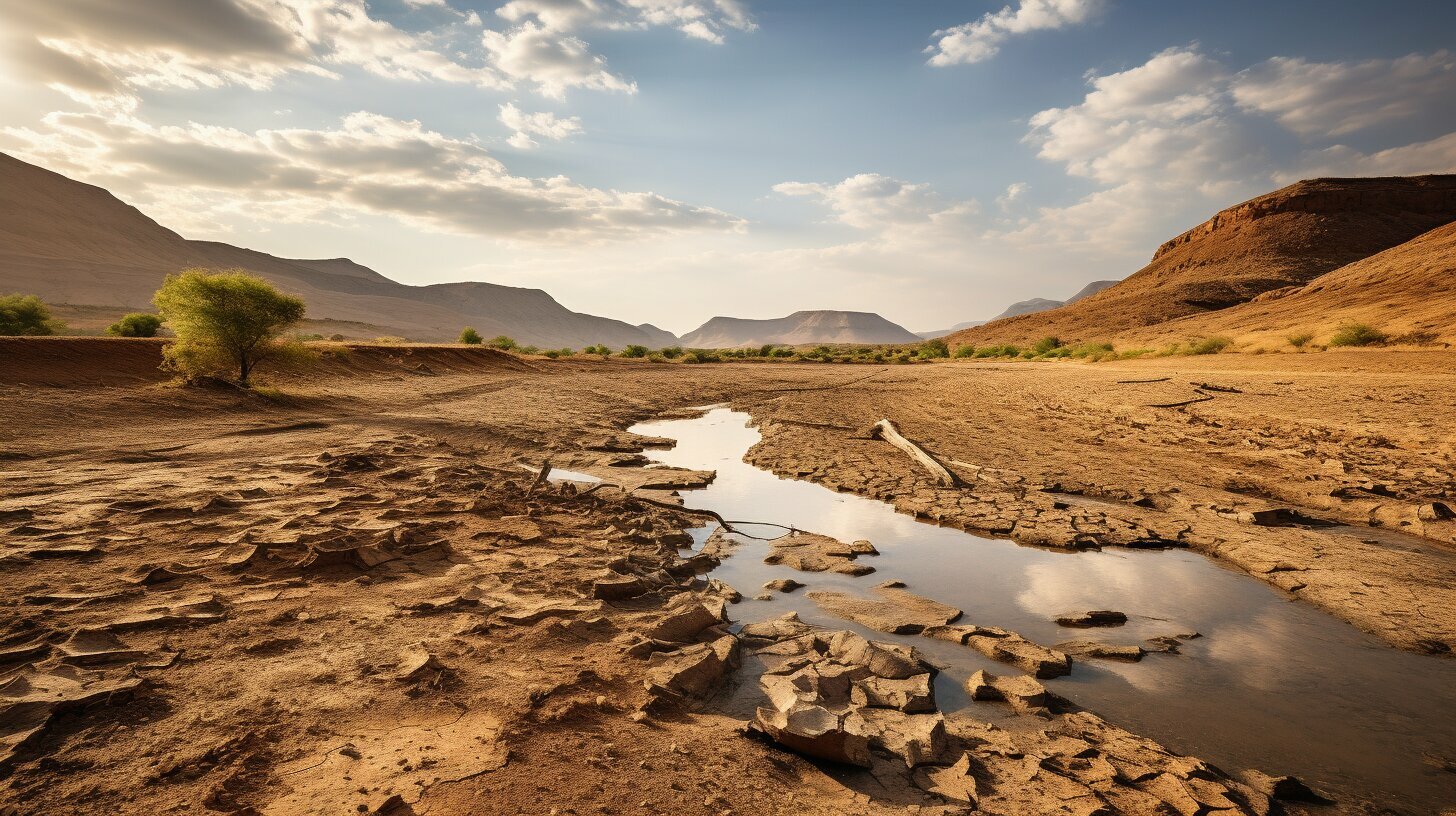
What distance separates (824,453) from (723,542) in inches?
222

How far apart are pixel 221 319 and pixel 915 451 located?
57.5ft

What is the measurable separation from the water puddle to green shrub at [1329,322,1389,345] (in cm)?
2082

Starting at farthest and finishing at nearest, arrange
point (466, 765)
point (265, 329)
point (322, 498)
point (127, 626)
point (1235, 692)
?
point (265, 329) → point (322, 498) → point (1235, 692) → point (127, 626) → point (466, 765)

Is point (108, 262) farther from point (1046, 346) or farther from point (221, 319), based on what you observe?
point (1046, 346)

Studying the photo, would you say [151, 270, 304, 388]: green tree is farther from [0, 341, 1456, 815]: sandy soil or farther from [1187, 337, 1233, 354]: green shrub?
[1187, 337, 1233, 354]: green shrub

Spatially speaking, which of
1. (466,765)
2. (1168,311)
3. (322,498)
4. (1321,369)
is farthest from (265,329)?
(1168,311)

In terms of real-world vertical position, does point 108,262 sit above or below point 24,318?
Result: above

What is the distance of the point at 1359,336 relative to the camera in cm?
2038

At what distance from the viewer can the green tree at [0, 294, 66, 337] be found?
963 inches

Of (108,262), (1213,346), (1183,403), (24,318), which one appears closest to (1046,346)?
(1213,346)

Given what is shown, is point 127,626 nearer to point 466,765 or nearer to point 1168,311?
point 466,765

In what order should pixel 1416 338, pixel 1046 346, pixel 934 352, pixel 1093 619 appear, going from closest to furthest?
1. pixel 1093 619
2. pixel 1416 338
3. pixel 1046 346
4. pixel 934 352

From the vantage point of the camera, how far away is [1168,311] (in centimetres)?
5456

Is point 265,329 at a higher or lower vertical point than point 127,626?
higher
